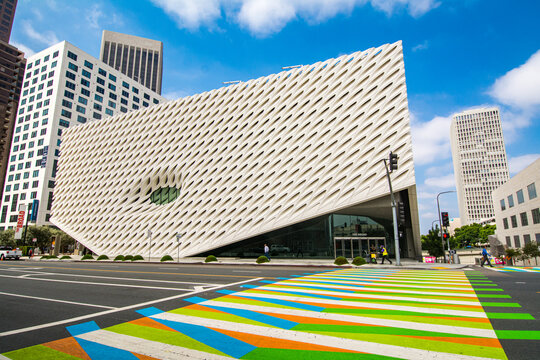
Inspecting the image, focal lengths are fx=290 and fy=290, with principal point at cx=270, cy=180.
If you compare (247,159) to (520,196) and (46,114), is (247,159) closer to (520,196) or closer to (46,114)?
(520,196)

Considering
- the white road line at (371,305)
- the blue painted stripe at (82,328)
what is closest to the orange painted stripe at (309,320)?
the white road line at (371,305)

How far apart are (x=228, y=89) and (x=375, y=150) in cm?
2168

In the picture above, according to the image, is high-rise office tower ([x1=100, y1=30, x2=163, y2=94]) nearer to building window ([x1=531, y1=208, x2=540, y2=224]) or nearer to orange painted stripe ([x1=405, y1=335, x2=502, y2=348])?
building window ([x1=531, y1=208, x2=540, y2=224])

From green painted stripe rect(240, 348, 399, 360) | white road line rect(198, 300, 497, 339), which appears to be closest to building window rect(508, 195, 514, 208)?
white road line rect(198, 300, 497, 339)

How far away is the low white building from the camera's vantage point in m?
38.8

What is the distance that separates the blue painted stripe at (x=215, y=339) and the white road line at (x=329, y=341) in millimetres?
220

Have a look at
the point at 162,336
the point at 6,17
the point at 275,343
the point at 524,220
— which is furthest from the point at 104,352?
the point at 6,17

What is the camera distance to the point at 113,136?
46500 mm

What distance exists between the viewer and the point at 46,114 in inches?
2557

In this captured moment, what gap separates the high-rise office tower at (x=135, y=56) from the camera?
12881cm

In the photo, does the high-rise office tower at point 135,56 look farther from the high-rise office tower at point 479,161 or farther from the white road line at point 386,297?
the high-rise office tower at point 479,161

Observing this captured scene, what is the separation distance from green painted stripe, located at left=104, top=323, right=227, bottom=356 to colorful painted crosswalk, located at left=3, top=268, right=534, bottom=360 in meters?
0.01

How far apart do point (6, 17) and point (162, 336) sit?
176 metres

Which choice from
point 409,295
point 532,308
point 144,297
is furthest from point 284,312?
point 532,308
